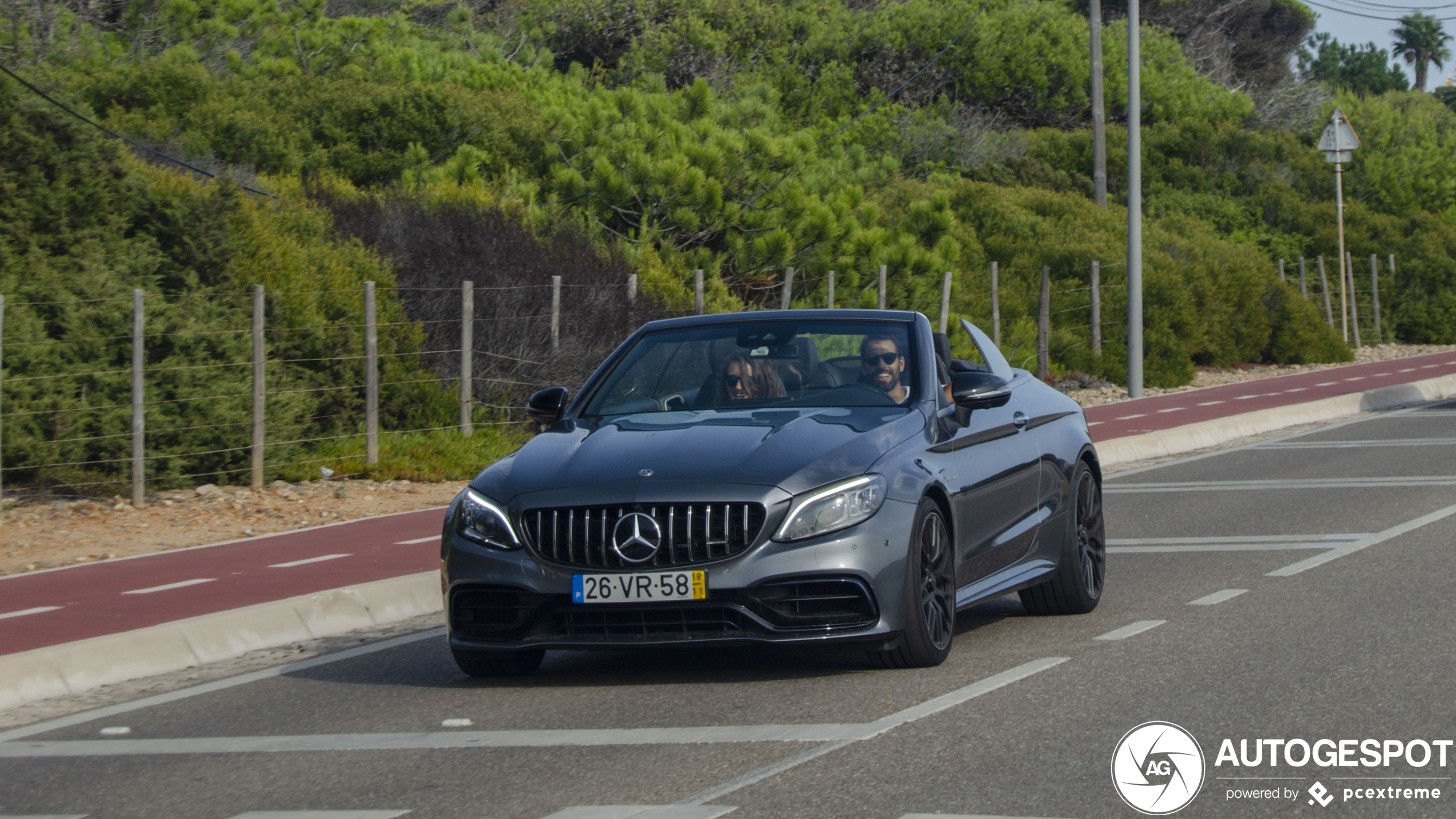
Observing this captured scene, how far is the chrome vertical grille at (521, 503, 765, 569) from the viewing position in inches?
261

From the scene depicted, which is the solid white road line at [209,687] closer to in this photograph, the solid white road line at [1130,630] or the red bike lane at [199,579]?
the red bike lane at [199,579]

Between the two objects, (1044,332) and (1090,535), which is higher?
(1044,332)

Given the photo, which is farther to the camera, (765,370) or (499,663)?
(765,370)

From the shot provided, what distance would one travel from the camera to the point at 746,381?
7875 millimetres

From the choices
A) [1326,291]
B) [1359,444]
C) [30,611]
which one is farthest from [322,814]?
[1326,291]

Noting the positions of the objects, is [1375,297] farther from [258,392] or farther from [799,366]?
[799,366]

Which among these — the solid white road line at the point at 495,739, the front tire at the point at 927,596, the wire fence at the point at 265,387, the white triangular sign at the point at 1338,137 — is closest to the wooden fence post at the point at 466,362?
the wire fence at the point at 265,387

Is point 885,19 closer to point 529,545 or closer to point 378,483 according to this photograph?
point 378,483

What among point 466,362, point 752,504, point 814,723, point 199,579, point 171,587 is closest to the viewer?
point 814,723

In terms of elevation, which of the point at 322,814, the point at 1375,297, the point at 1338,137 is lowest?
the point at 322,814

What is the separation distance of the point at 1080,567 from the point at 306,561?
538 centimetres

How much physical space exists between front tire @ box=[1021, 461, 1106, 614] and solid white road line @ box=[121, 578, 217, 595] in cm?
506

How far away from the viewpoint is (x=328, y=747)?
20.7 ft

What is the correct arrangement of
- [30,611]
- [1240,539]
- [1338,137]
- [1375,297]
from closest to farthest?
[30,611] < [1240,539] < [1338,137] < [1375,297]
